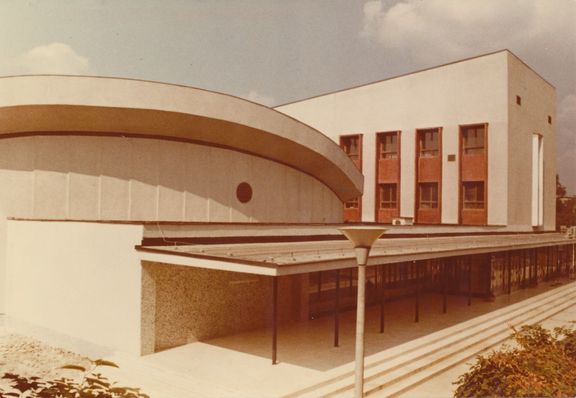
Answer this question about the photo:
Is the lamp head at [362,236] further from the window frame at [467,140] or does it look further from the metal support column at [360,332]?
the window frame at [467,140]

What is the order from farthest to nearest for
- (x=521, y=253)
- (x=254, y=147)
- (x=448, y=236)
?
1. (x=521, y=253)
2. (x=448, y=236)
3. (x=254, y=147)

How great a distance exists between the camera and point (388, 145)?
4047 cm

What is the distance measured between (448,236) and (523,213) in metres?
13.3

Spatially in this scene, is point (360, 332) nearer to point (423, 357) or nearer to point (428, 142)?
point (423, 357)

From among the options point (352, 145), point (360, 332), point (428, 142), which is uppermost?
point (352, 145)

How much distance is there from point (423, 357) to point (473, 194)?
23632mm

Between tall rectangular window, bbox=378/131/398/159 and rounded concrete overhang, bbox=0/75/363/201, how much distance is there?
18.7 m

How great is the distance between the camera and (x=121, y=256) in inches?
576

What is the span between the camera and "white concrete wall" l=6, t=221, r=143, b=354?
1434 cm

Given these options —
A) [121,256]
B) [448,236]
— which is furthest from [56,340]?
[448,236]

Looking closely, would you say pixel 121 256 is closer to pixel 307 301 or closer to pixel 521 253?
pixel 307 301

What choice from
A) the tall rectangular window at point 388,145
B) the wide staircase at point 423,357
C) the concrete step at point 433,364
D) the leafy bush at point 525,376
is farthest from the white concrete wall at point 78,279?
the tall rectangular window at point 388,145

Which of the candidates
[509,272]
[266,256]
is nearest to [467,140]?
[509,272]

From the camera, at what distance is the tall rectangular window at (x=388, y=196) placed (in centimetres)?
4003
